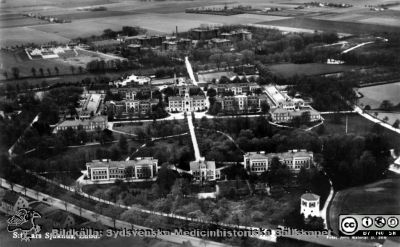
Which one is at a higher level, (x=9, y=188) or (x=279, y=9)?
(x=279, y=9)

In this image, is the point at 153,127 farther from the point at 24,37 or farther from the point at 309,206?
the point at 24,37

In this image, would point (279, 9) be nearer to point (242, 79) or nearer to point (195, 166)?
point (242, 79)

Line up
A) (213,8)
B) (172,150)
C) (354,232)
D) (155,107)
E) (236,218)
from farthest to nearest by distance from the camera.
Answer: (213,8) → (155,107) → (172,150) → (236,218) → (354,232)

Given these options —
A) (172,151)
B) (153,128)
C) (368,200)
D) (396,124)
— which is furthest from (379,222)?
(153,128)

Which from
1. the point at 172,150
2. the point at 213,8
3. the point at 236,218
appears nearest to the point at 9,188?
the point at 172,150

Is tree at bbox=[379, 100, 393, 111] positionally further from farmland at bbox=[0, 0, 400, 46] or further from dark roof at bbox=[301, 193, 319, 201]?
farmland at bbox=[0, 0, 400, 46]
